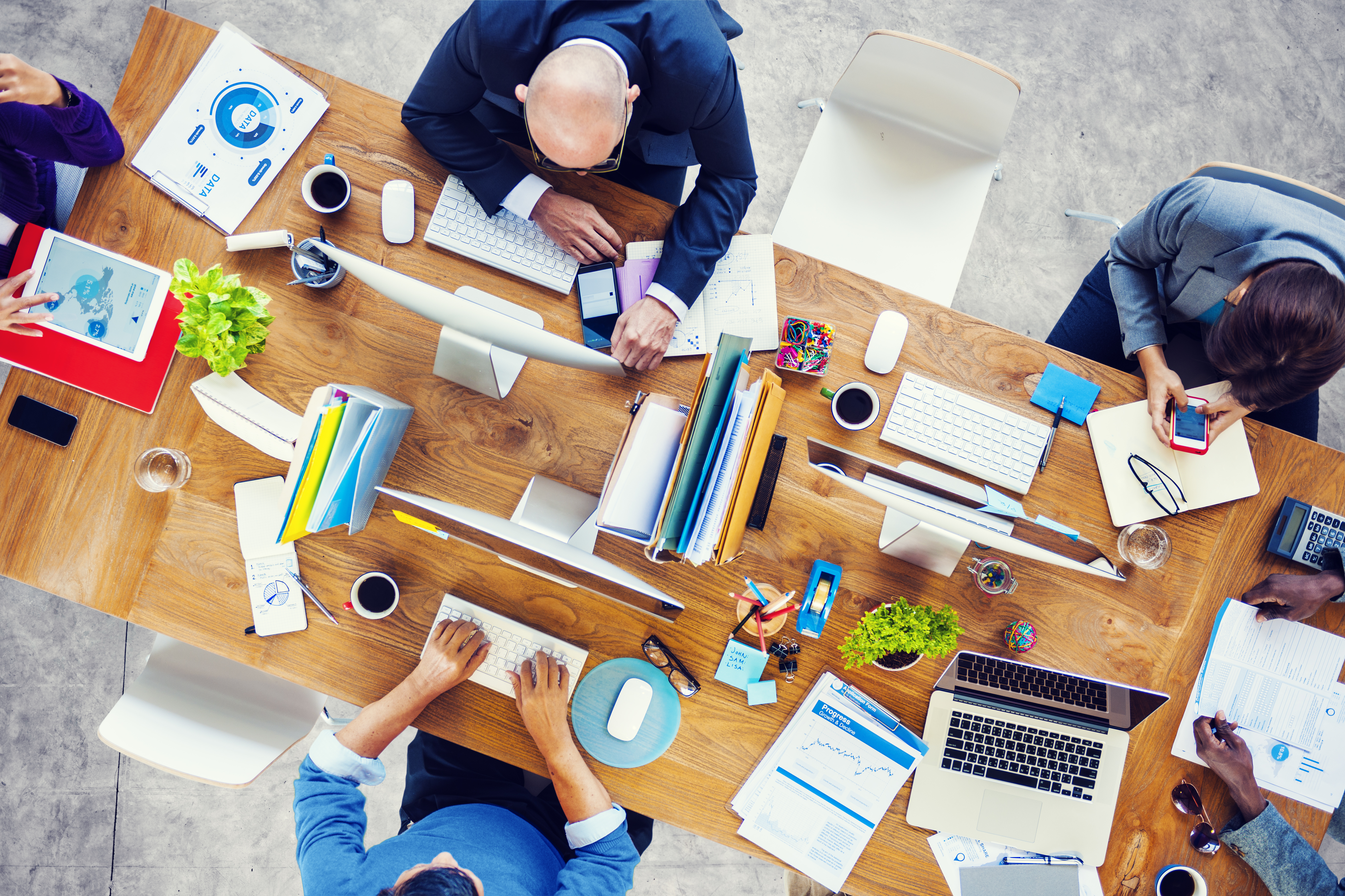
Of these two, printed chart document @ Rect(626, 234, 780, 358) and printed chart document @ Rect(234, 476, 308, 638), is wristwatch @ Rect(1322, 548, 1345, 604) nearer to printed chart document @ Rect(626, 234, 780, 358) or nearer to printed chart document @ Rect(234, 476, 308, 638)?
printed chart document @ Rect(626, 234, 780, 358)

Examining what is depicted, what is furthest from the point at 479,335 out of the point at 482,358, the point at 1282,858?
the point at 1282,858

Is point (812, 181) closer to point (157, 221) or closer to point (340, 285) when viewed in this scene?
point (340, 285)

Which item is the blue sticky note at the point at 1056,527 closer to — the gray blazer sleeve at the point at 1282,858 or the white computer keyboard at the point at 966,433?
the white computer keyboard at the point at 966,433

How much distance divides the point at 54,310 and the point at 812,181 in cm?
181

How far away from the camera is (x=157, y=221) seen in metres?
1.52

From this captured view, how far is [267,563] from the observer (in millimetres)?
1492

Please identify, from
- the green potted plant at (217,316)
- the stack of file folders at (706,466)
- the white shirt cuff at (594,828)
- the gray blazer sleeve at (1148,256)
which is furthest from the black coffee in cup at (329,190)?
the gray blazer sleeve at (1148,256)

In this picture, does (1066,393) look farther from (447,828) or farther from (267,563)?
(267,563)

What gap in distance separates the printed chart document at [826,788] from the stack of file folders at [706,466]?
0.56m

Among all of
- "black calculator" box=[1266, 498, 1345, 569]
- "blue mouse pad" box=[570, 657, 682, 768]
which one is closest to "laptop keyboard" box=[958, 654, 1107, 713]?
"black calculator" box=[1266, 498, 1345, 569]

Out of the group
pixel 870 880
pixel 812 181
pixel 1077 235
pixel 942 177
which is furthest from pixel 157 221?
pixel 1077 235

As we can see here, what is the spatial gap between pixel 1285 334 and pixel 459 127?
1.71 metres

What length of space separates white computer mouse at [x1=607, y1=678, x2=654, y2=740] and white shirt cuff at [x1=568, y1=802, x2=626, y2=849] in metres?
0.16

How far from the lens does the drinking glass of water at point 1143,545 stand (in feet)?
5.07
